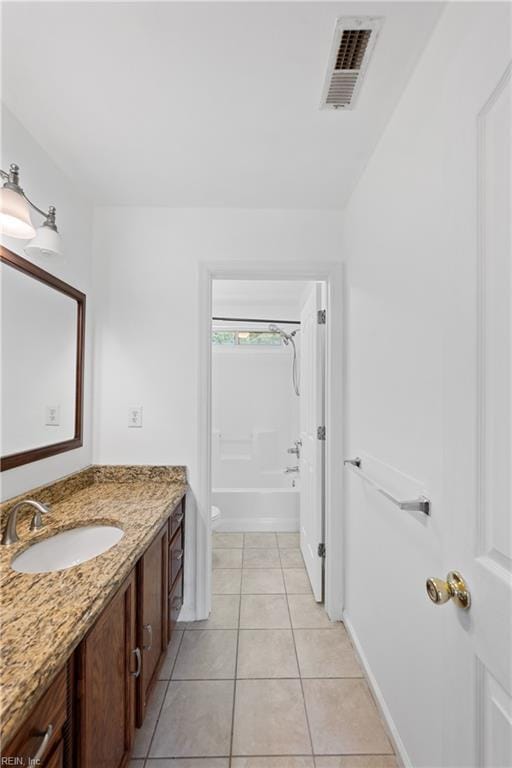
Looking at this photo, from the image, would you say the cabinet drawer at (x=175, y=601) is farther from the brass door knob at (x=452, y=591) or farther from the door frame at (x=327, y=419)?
the brass door knob at (x=452, y=591)

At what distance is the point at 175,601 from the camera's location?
1.83 metres

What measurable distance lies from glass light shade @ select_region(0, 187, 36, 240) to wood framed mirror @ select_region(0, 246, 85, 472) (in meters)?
0.14

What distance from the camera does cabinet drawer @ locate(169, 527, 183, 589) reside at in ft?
5.77

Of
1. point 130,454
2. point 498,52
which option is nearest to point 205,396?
point 130,454

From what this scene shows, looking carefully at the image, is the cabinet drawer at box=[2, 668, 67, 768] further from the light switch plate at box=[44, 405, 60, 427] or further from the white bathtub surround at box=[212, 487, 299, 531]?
the white bathtub surround at box=[212, 487, 299, 531]

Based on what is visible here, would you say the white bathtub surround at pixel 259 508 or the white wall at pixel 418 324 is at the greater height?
the white wall at pixel 418 324

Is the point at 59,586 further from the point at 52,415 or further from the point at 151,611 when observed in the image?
the point at 52,415

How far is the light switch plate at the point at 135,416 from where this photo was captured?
2.10m

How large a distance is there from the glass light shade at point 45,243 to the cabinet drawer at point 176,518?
1.27 m

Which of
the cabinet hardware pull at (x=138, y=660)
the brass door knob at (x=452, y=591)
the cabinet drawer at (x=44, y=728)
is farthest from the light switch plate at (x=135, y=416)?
the brass door knob at (x=452, y=591)

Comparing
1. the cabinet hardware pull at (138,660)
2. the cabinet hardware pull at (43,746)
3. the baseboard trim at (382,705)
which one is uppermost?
the cabinet hardware pull at (43,746)

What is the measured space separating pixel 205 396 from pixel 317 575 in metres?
1.31

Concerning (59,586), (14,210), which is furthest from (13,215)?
(59,586)

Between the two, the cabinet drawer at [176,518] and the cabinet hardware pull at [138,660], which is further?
the cabinet drawer at [176,518]
